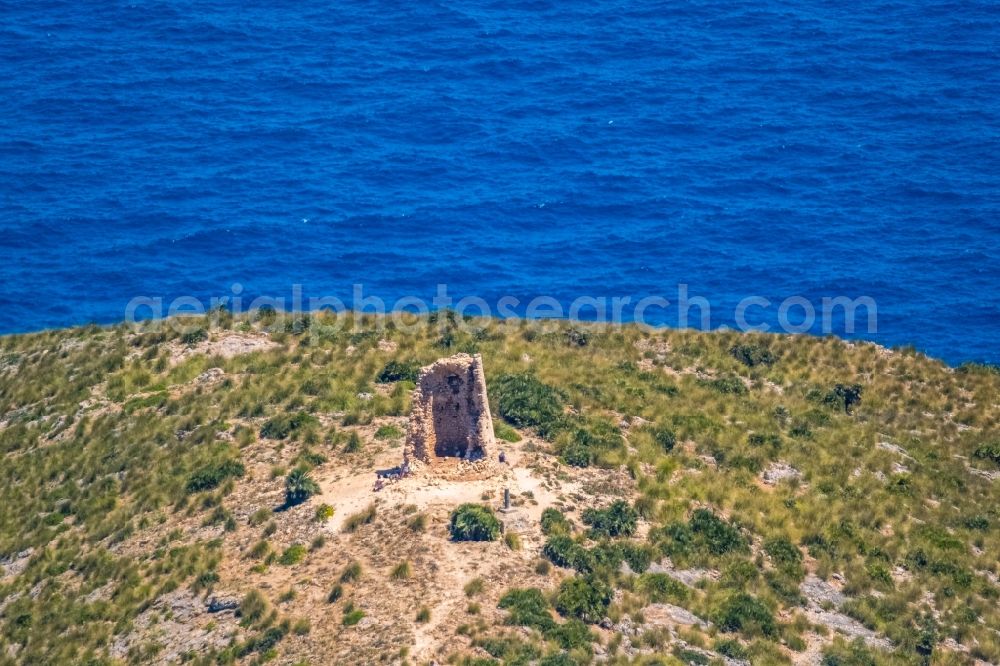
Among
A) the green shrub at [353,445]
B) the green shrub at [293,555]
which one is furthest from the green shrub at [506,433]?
the green shrub at [293,555]

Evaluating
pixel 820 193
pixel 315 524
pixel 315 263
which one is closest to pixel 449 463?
pixel 315 524

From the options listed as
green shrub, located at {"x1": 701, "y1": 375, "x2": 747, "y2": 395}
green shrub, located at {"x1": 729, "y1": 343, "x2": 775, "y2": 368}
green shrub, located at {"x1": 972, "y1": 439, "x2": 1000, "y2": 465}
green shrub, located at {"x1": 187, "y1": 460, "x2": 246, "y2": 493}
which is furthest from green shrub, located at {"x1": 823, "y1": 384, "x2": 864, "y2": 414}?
green shrub, located at {"x1": 187, "y1": 460, "x2": 246, "y2": 493}

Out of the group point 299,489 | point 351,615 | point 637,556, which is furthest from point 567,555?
point 299,489

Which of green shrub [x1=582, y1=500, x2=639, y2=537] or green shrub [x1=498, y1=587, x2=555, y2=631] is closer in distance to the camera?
green shrub [x1=498, y1=587, x2=555, y2=631]

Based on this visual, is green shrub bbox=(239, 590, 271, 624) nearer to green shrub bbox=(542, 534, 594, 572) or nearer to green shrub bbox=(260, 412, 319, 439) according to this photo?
green shrub bbox=(542, 534, 594, 572)

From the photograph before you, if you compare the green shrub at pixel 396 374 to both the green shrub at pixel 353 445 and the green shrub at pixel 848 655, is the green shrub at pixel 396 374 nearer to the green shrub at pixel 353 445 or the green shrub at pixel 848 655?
the green shrub at pixel 353 445

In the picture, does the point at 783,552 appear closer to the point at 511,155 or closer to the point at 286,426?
the point at 286,426
